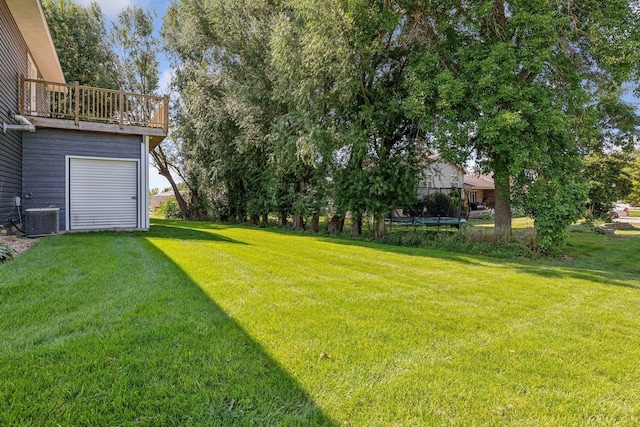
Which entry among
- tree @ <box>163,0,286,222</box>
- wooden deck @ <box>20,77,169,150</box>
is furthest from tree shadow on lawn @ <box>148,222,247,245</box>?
tree @ <box>163,0,286,222</box>

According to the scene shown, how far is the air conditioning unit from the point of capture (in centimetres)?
739

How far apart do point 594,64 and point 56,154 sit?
14173 mm

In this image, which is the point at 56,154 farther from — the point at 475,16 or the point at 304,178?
the point at 475,16

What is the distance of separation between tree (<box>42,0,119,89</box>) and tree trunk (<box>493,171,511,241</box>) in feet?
65.8

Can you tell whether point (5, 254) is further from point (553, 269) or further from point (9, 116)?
point (553, 269)

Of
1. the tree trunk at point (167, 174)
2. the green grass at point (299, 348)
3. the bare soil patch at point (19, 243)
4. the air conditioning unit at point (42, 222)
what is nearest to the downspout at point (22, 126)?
the air conditioning unit at point (42, 222)

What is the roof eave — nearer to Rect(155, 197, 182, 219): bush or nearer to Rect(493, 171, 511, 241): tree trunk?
Rect(155, 197, 182, 219): bush

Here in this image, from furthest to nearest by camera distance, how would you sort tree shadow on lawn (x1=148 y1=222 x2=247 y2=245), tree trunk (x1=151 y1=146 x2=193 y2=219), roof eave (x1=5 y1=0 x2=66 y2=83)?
tree trunk (x1=151 y1=146 x2=193 y2=219)
tree shadow on lawn (x1=148 y1=222 x2=247 y2=245)
roof eave (x1=5 y1=0 x2=66 y2=83)

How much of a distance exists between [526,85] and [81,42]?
70.9ft

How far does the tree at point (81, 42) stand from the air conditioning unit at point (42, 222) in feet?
45.5

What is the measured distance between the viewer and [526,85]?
8133 millimetres

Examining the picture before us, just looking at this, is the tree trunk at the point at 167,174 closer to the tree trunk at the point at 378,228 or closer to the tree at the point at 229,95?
the tree at the point at 229,95

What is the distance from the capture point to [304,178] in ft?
43.5

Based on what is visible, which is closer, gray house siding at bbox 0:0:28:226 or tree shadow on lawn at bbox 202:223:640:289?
tree shadow on lawn at bbox 202:223:640:289
